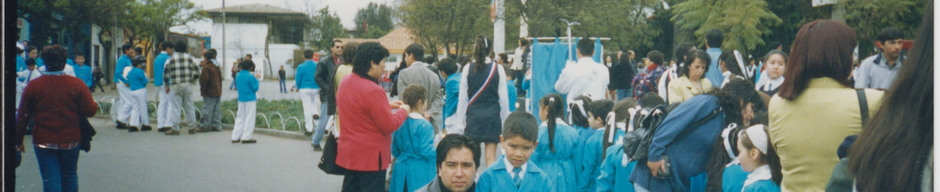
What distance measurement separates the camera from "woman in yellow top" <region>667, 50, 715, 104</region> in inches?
238

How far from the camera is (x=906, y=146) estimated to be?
1964mm

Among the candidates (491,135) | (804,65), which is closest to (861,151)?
(804,65)

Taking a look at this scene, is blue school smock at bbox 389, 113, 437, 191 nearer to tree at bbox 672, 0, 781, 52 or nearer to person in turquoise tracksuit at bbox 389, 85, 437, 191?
person in turquoise tracksuit at bbox 389, 85, 437, 191

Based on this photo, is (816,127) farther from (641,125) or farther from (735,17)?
(735,17)

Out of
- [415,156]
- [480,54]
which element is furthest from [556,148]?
[480,54]

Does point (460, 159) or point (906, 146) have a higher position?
point (906, 146)

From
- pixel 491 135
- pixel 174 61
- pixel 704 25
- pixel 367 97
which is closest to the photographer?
pixel 367 97

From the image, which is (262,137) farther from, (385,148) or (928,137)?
(928,137)

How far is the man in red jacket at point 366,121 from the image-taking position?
5289 millimetres

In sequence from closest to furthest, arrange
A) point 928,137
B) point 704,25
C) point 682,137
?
1. point 928,137
2. point 682,137
3. point 704,25

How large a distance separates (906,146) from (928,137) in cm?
6

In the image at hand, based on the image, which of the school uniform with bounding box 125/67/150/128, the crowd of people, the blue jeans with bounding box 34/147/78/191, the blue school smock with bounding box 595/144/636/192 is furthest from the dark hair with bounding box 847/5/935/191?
the school uniform with bounding box 125/67/150/128

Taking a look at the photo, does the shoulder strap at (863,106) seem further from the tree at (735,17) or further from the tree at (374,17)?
the tree at (374,17)

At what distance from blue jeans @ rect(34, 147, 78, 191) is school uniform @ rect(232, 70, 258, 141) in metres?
5.94
